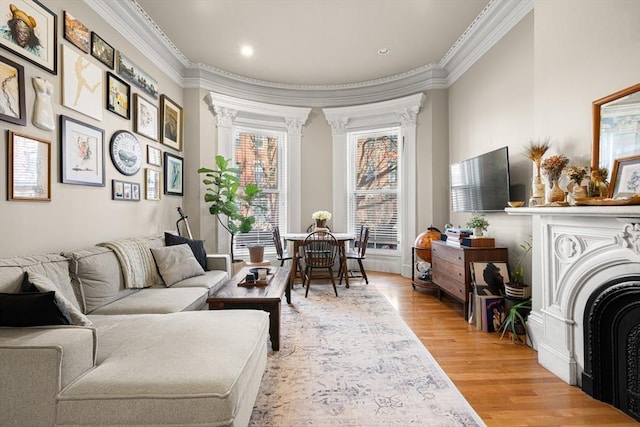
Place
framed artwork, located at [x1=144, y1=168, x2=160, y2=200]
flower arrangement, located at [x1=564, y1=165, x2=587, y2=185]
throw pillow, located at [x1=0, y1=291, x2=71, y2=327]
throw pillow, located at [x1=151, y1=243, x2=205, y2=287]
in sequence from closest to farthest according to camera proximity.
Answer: throw pillow, located at [x1=0, y1=291, x2=71, y2=327] < flower arrangement, located at [x1=564, y1=165, x2=587, y2=185] < throw pillow, located at [x1=151, y1=243, x2=205, y2=287] < framed artwork, located at [x1=144, y1=168, x2=160, y2=200]

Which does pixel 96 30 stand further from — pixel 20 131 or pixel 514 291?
pixel 514 291

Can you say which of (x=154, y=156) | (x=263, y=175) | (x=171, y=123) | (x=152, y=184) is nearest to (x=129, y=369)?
(x=152, y=184)

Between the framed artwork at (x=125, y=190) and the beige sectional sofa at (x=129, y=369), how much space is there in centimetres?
143

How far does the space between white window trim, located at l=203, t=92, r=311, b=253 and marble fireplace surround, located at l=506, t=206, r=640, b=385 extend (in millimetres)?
3894

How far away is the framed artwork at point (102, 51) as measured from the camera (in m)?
3.04

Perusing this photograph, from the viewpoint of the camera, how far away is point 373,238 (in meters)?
5.89

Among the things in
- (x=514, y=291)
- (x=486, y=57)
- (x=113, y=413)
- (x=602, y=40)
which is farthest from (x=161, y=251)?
(x=486, y=57)

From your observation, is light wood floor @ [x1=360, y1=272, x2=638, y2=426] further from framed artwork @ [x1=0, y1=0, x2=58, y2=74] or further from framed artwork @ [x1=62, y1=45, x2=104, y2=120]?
framed artwork @ [x1=0, y1=0, x2=58, y2=74]

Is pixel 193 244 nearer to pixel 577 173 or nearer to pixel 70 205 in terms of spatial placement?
pixel 70 205

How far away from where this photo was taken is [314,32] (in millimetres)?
3963

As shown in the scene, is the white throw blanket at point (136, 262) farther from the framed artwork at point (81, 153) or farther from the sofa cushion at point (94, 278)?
the framed artwork at point (81, 153)

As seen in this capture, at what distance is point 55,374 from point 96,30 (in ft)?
10.4

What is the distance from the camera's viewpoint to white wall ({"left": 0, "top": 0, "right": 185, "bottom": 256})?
2.24 m

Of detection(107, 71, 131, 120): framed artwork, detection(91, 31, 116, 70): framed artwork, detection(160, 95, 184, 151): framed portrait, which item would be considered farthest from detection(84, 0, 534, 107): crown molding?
detection(107, 71, 131, 120): framed artwork
